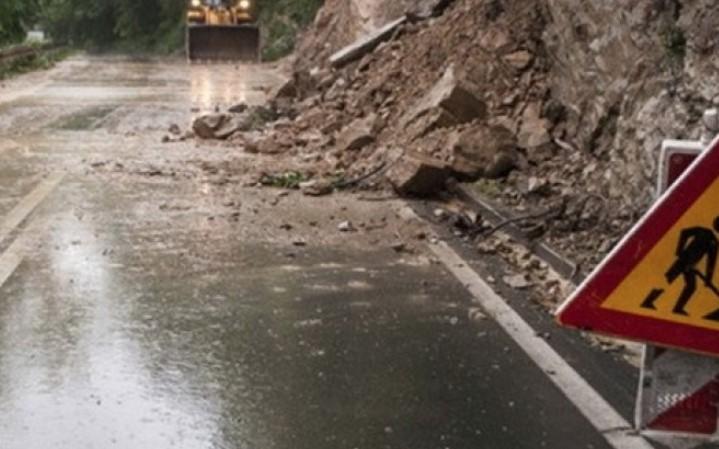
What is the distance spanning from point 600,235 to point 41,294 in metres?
4.17

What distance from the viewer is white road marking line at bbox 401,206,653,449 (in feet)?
15.3

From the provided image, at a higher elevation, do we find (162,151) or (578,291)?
(578,291)

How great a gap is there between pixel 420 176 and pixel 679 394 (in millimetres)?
7505

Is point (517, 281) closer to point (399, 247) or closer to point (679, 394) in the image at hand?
point (399, 247)

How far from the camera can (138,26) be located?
63.0 metres

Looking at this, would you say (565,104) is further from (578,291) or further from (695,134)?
(578,291)

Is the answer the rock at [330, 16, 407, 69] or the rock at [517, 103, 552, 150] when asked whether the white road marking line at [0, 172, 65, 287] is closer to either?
the rock at [517, 103, 552, 150]

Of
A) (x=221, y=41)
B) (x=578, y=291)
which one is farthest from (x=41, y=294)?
(x=221, y=41)

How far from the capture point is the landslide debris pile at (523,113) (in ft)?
27.3

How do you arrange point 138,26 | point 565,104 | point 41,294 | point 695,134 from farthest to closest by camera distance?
point 138,26
point 565,104
point 695,134
point 41,294

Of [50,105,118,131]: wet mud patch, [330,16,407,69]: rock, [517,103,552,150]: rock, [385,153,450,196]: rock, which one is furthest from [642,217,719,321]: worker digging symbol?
[330,16,407,69]: rock

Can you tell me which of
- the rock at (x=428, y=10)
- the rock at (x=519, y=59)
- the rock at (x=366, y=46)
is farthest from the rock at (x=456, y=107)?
the rock at (x=366, y=46)

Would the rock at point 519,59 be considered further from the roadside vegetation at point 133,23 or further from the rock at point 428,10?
the roadside vegetation at point 133,23

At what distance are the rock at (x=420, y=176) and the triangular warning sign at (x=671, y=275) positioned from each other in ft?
24.6
